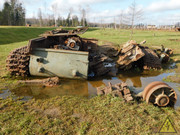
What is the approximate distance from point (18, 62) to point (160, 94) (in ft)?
18.6

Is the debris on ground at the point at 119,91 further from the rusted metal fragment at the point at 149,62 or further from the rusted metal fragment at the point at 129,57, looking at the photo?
the rusted metal fragment at the point at 149,62

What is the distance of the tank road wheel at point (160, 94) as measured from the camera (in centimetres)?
429

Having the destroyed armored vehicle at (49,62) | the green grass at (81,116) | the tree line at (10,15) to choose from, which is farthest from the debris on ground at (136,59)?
the tree line at (10,15)

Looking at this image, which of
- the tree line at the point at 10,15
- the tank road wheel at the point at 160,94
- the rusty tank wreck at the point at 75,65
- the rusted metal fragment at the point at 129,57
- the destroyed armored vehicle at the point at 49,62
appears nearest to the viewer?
the tank road wheel at the point at 160,94

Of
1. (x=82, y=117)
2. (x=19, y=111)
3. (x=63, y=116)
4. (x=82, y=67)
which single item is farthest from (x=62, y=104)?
(x=82, y=67)

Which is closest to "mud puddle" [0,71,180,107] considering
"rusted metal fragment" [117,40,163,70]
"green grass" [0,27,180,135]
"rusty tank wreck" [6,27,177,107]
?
"rusty tank wreck" [6,27,177,107]

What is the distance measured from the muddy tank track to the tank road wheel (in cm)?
494

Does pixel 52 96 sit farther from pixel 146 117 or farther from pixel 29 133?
pixel 146 117

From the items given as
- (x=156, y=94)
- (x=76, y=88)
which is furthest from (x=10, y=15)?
(x=156, y=94)

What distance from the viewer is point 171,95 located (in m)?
Result: 4.50

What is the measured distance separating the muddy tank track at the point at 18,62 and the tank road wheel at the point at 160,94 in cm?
494

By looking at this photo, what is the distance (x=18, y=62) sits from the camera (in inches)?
245

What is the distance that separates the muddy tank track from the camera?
6188 mm

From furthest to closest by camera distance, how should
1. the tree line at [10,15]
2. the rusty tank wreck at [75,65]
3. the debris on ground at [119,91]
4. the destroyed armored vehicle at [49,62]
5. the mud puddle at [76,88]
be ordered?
the tree line at [10,15], the destroyed armored vehicle at [49,62], the mud puddle at [76,88], the debris on ground at [119,91], the rusty tank wreck at [75,65]
